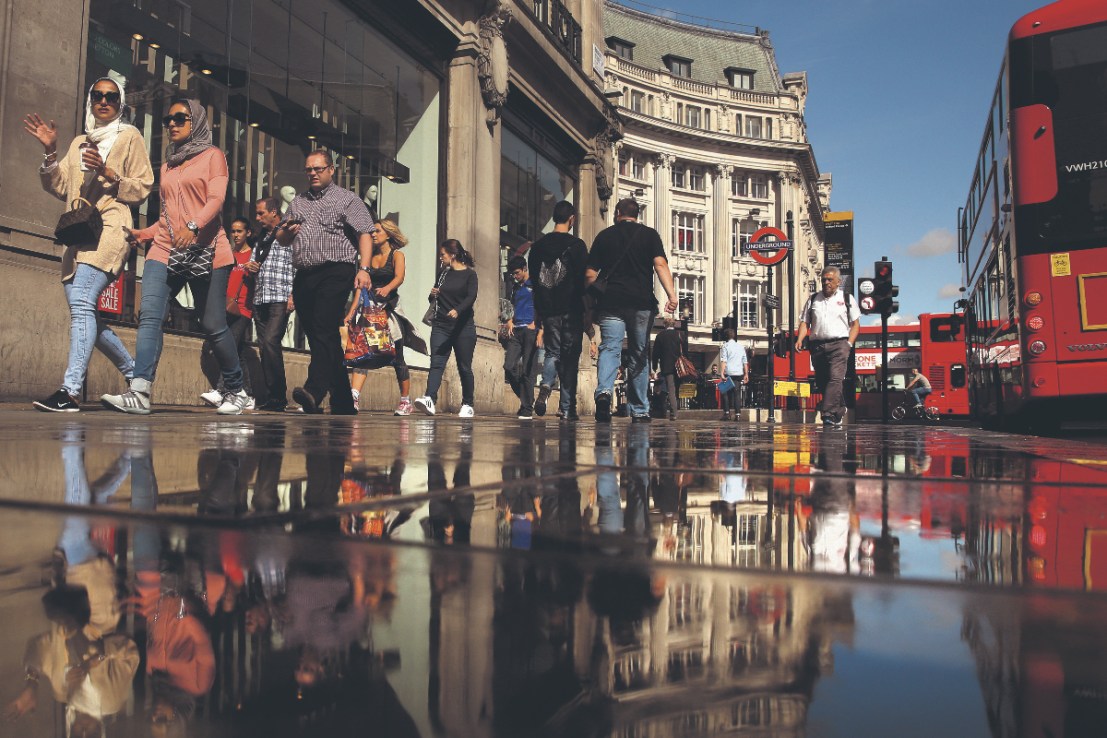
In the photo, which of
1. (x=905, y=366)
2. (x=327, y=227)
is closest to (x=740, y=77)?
(x=905, y=366)

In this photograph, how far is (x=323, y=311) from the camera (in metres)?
6.79

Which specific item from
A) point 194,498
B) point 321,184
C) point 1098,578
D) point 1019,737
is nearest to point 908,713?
point 1019,737

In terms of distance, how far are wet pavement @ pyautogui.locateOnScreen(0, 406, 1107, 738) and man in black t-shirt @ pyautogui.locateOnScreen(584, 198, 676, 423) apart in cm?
724

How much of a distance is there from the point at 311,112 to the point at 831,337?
7.77 m

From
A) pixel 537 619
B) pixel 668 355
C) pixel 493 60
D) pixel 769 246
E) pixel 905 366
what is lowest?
pixel 537 619

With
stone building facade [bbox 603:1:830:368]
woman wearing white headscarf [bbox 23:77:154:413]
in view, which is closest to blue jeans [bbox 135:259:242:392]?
woman wearing white headscarf [bbox 23:77:154:413]

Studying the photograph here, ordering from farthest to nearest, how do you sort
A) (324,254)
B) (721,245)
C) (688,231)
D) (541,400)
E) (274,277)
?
(688,231), (721,245), (541,400), (274,277), (324,254)

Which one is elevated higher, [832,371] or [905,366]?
[905,366]

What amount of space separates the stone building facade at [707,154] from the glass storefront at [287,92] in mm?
41431

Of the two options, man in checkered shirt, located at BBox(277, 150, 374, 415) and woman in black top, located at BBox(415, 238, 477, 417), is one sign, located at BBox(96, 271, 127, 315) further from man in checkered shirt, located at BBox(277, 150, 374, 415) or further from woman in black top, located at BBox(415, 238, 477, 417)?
woman in black top, located at BBox(415, 238, 477, 417)

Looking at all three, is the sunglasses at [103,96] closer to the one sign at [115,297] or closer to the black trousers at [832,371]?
the one sign at [115,297]

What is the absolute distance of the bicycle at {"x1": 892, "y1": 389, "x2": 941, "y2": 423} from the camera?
27938mm

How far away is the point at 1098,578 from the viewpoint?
82 centimetres

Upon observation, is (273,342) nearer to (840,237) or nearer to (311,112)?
(311,112)
